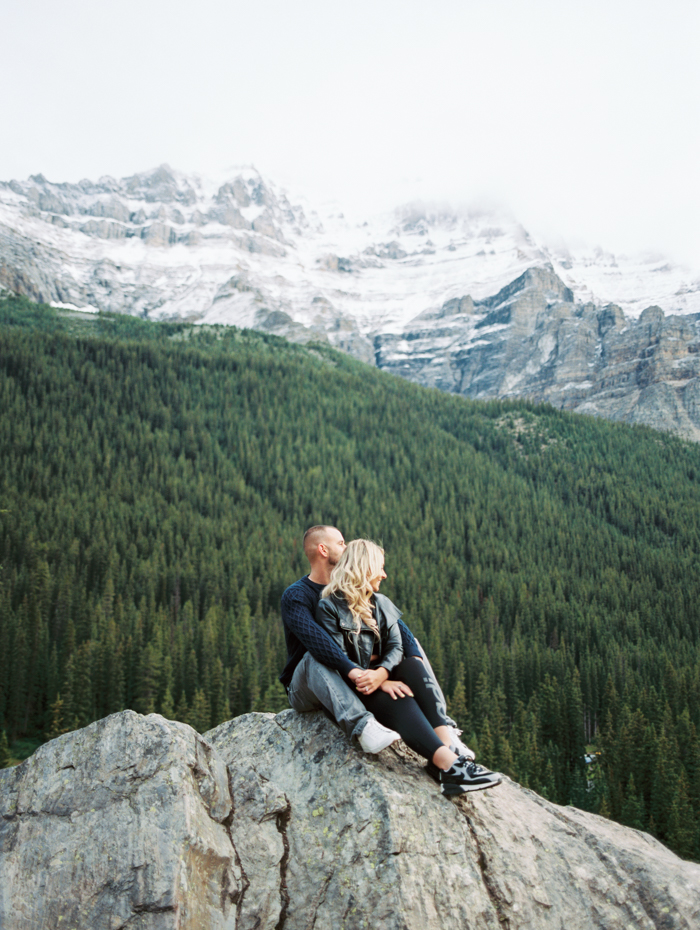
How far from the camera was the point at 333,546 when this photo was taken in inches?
358

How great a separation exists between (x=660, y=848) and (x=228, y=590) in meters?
90.1

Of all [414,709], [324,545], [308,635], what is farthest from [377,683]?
[324,545]

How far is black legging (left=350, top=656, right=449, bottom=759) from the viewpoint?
7.84m

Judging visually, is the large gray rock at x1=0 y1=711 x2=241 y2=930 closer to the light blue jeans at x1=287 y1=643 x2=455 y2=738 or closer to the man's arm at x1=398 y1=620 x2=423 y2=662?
the light blue jeans at x1=287 y1=643 x2=455 y2=738

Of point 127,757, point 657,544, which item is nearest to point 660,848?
point 127,757

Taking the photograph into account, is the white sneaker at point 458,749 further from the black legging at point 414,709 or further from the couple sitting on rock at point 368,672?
the black legging at point 414,709

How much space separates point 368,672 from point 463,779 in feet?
5.76

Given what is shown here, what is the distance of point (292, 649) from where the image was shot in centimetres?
921

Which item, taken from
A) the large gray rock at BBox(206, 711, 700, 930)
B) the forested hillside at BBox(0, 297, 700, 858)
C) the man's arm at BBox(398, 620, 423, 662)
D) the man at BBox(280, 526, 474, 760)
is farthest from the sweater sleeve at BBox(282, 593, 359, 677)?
the forested hillside at BBox(0, 297, 700, 858)

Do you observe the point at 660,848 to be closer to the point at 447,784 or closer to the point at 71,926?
the point at 447,784

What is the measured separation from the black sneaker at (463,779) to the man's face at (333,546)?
3108mm

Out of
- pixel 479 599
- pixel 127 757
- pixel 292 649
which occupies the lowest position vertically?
pixel 479 599

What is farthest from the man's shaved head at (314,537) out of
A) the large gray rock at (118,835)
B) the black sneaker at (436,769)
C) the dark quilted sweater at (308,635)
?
the black sneaker at (436,769)

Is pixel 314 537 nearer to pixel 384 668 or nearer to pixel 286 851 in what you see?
pixel 384 668
